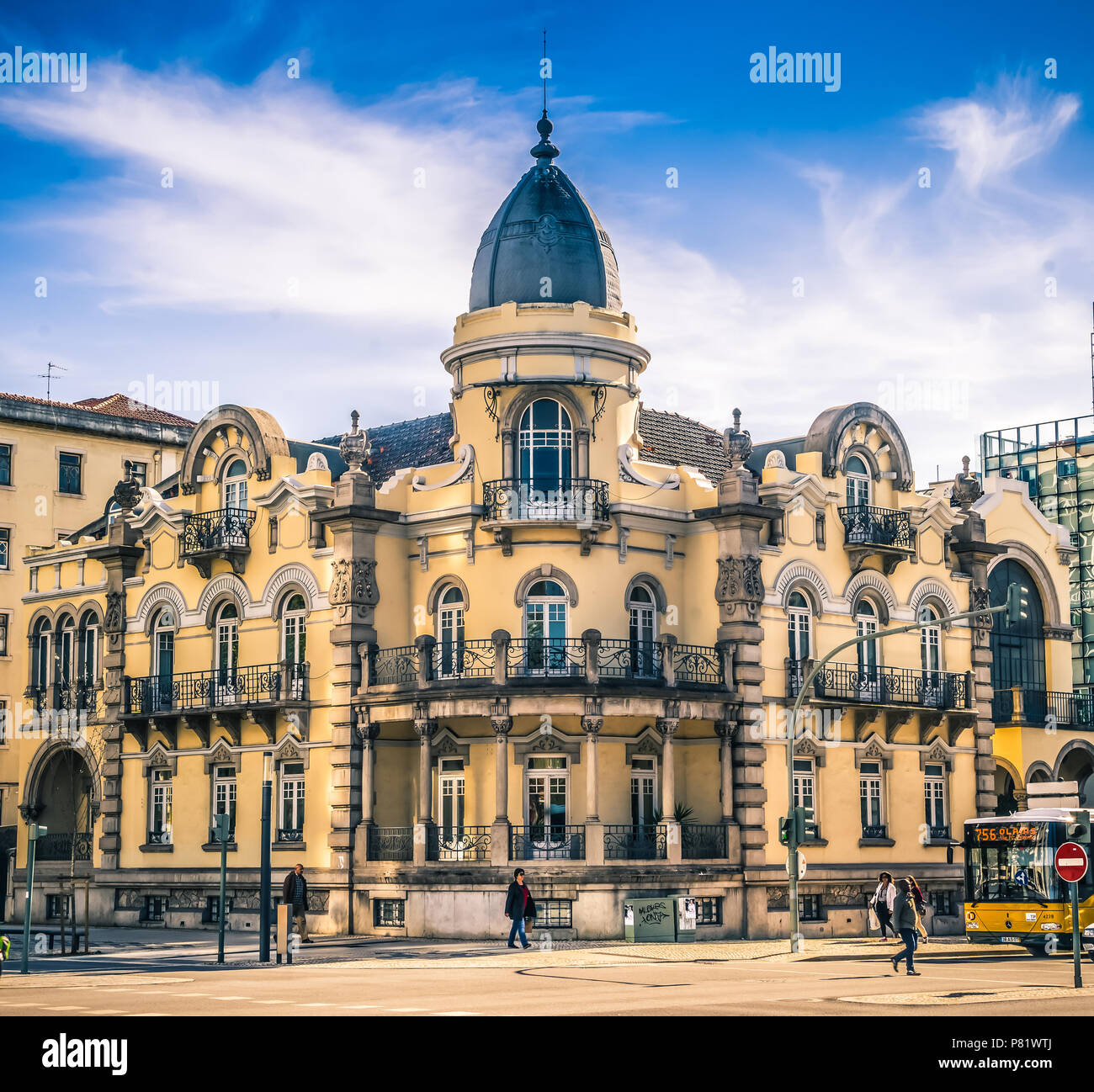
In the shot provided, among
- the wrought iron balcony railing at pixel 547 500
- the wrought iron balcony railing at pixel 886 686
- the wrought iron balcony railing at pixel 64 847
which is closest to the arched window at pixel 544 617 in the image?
the wrought iron balcony railing at pixel 547 500

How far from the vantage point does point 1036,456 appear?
6631 centimetres

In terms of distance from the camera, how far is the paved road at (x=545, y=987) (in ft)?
67.6

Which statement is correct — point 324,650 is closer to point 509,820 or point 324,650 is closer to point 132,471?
point 509,820

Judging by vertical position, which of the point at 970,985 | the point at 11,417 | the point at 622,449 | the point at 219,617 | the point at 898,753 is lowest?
the point at 970,985

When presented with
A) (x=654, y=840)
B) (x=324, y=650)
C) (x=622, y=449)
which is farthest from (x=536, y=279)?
(x=654, y=840)

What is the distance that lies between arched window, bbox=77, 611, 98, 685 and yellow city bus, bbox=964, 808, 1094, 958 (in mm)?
24299

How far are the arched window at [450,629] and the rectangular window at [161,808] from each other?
9668mm

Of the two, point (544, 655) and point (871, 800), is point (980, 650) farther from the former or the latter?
point (544, 655)

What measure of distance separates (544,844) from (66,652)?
17994mm

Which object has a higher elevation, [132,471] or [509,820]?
[132,471]

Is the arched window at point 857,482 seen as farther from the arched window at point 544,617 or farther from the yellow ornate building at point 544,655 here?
the arched window at point 544,617

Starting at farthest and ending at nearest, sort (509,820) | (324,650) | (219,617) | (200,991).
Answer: (219,617) < (324,650) < (509,820) < (200,991)

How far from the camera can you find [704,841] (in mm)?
39375

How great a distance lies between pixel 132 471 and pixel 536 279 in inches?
915
